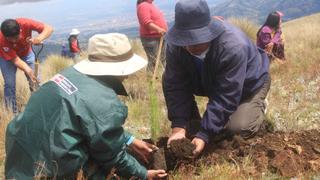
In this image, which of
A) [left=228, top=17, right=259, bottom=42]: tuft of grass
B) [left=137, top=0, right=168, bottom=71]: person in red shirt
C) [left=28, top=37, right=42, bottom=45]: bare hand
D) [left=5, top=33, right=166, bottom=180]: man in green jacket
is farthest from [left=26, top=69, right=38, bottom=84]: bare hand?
[left=228, top=17, right=259, bottom=42]: tuft of grass

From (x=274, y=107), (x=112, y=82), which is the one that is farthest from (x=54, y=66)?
(x=112, y=82)

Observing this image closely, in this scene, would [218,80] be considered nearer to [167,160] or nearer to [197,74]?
[197,74]

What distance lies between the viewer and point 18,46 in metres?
7.14

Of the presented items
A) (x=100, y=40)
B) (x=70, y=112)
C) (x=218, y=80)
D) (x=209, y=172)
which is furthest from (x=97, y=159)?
(x=218, y=80)

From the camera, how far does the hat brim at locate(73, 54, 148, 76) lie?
3197mm

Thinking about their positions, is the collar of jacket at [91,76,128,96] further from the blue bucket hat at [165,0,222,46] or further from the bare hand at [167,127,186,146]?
the bare hand at [167,127,186,146]

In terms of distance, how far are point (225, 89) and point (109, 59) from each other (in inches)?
49.6

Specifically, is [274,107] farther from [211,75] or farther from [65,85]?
[65,85]

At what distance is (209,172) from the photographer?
4.03m

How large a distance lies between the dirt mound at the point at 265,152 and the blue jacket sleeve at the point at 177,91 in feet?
0.98

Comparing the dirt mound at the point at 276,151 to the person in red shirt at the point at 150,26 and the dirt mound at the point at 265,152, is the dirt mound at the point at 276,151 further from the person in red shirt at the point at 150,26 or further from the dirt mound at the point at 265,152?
the person in red shirt at the point at 150,26

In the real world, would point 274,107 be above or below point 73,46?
above

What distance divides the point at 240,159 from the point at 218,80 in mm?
708

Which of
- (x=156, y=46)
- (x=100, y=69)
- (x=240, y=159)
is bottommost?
(x=156, y=46)
